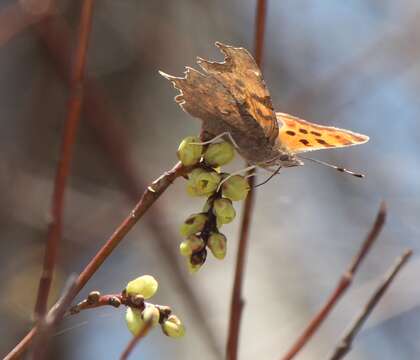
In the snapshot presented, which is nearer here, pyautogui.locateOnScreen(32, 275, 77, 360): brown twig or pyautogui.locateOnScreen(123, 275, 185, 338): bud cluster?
pyautogui.locateOnScreen(32, 275, 77, 360): brown twig

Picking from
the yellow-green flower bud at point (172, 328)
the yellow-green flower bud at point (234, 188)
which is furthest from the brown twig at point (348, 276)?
the yellow-green flower bud at point (172, 328)

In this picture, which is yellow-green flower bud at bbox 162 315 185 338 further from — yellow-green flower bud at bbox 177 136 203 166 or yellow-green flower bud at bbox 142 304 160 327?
yellow-green flower bud at bbox 177 136 203 166

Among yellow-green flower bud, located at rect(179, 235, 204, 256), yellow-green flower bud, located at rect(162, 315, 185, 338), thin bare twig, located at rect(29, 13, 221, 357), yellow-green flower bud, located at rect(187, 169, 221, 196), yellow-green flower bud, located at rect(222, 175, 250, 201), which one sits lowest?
yellow-green flower bud, located at rect(162, 315, 185, 338)

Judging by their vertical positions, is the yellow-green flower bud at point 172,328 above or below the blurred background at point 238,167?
below

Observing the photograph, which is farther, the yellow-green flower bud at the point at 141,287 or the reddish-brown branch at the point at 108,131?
the reddish-brown branch at the point at 108,131

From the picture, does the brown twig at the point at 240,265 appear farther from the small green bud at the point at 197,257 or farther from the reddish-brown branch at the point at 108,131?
the reddish-brown branch at the point at 108,131

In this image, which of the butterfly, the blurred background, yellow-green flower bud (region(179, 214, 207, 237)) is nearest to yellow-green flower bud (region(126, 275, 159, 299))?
yellow-green flower bud (region(179, 214, 207, 237))

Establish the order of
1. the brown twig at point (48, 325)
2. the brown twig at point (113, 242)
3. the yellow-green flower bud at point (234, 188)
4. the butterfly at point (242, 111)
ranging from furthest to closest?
1. the butterfly at point (242, 111)
2. the yellow-green flower bud at point (234, 188)
3. the brown twig at point (113, 242)
4. the brown twig at point (48, 325)

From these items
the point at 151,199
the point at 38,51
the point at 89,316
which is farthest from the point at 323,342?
the point at 151,199
